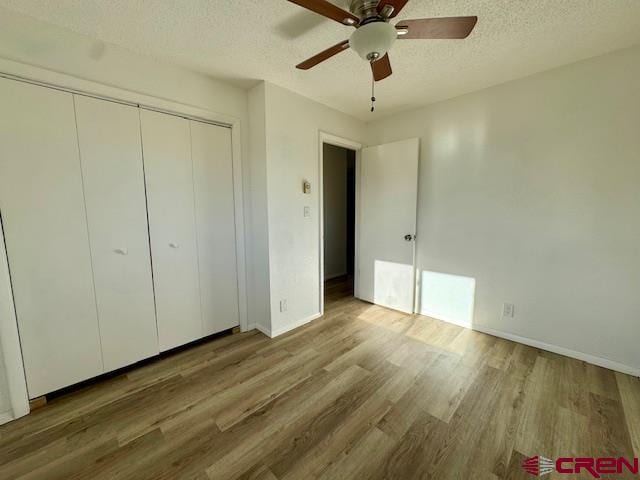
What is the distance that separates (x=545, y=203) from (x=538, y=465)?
188 cm

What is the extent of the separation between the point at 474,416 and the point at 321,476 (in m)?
1.00

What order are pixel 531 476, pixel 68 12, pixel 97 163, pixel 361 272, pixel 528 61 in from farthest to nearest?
1. pixel 361 272
2. pixel 528 61
3. pixel 97 163
4. pixel 68 12
5. pixel 531 476

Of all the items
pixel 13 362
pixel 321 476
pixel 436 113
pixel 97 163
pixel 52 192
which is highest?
pixel 436 113

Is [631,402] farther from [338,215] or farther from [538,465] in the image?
[338,215]

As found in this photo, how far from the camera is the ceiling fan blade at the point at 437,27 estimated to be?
1.20m

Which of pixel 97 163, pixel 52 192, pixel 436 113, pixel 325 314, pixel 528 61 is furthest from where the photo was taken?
pixel 325 314

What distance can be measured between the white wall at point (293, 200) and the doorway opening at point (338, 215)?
4.71 ft

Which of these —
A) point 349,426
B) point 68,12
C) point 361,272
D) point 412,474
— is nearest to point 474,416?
point 412,474

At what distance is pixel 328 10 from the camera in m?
1.16

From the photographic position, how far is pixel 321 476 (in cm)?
124

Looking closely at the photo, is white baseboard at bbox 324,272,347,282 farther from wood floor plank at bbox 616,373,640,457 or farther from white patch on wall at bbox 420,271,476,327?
wood floor plank at bbox 616,373,640,457

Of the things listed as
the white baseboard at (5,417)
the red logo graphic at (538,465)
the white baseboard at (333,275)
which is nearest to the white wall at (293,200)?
the white baseboard at (333,275)

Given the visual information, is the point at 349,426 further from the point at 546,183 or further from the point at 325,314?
the point at 546,183
